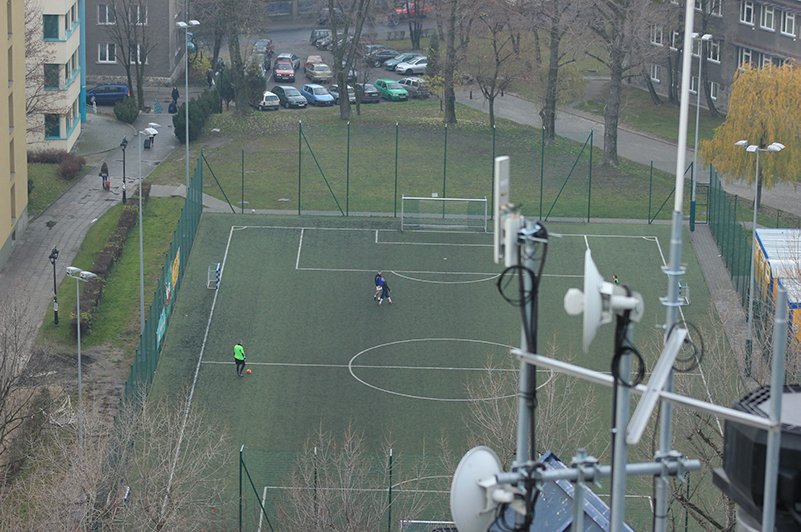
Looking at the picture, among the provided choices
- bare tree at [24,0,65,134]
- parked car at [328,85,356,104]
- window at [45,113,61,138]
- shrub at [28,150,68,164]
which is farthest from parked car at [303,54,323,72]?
shrub at [28,150,68,164]

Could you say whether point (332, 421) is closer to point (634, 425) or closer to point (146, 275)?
point (146, 275)

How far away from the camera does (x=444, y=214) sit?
47375 mm

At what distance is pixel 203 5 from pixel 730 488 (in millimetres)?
62168

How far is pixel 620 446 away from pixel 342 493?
1653 centimetres

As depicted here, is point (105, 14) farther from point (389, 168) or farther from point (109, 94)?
point (389, 168)

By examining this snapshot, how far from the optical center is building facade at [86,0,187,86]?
6506 centimetres

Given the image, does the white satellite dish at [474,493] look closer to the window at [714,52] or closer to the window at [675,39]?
the window at [675,39]

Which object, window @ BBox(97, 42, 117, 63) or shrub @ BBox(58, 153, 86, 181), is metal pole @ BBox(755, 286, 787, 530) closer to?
shrub @ BBox(58, 153, 86, 181)

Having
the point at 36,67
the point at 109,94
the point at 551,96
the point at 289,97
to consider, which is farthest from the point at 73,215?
the point at 289,97

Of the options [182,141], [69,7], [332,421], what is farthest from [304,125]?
[332,421]

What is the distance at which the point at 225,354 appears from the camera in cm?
3784

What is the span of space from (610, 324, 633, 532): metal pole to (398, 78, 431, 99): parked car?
56.2 meters

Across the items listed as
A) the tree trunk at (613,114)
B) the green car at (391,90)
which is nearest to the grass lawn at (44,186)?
the green car at (391,90)

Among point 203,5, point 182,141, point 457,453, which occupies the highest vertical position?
point 203,5
